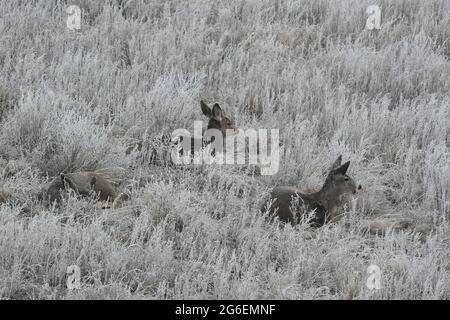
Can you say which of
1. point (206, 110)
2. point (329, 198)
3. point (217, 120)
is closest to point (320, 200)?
point (329, 198)

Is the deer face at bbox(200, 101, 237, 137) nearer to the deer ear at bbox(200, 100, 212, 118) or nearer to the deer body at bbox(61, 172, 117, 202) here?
the deer ear at bbox(200, 100, 212, 118)

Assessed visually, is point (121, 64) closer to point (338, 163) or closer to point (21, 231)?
point (338, 163)

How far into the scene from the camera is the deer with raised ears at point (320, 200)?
17.7ft

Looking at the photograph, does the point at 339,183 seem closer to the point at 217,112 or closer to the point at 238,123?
the point at 217,112

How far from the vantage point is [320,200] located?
5438mm

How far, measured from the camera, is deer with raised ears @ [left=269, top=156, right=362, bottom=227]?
5.38 metres

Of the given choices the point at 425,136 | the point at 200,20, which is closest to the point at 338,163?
the point at 425,136

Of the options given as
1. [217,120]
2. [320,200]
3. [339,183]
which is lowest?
[320,200]

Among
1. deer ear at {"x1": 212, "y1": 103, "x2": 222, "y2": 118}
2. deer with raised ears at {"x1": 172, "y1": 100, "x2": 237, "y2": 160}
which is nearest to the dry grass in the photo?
deer with raised ears at {"x1": 172, "y1": 100, "x2": 237, "y2": 160}

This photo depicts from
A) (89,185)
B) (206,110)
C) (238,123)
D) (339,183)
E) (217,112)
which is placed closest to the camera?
(89,185)

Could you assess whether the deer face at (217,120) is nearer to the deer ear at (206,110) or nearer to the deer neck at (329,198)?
the deer ear at (206,110)

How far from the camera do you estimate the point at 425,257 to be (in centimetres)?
482

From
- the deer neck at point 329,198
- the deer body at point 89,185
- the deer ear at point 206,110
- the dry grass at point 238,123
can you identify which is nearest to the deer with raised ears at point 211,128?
the deer ear at point 206,110
